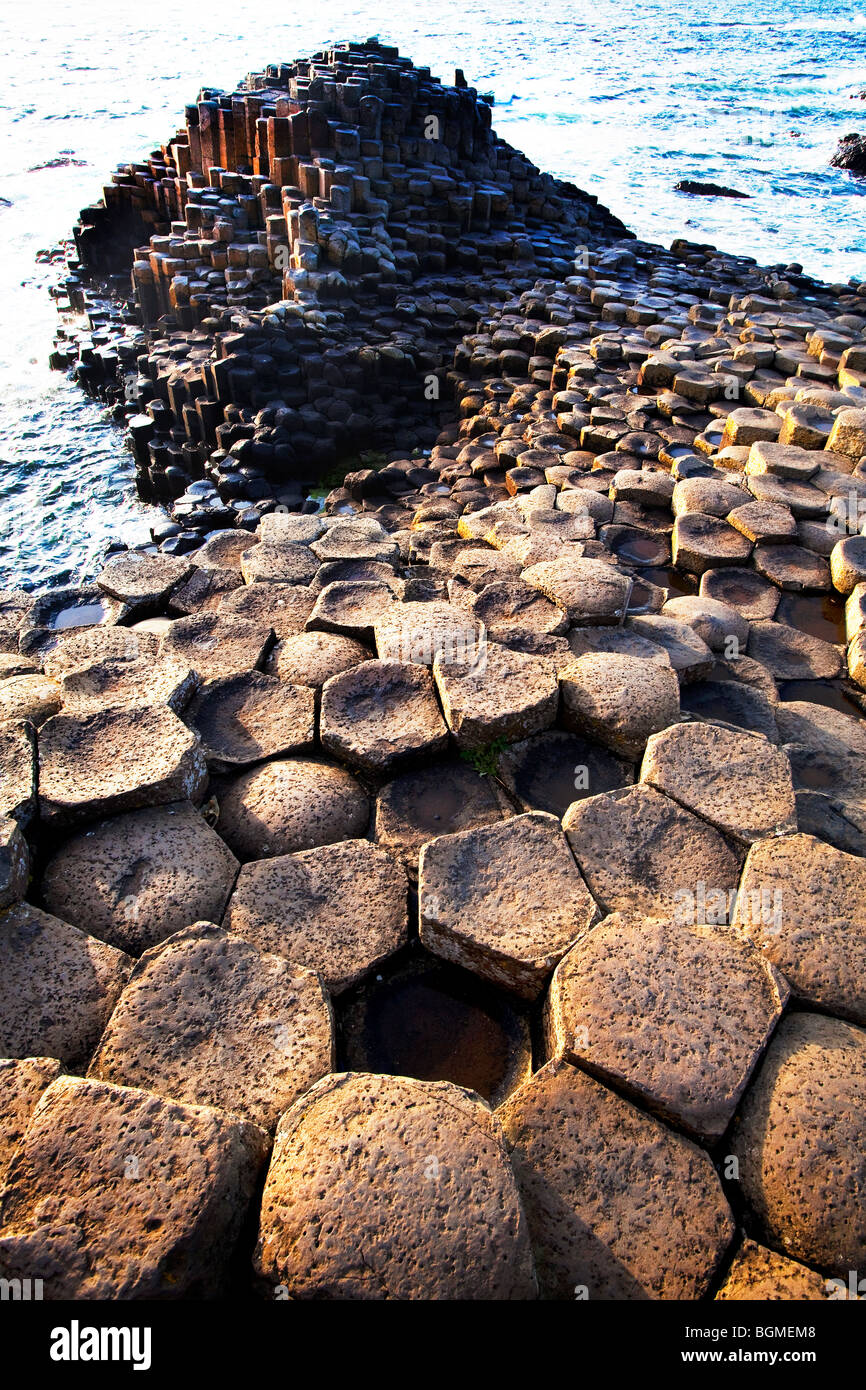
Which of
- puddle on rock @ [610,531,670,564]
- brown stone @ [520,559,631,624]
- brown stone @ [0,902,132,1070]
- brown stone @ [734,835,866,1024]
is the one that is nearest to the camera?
brown stone @ [0,902,132,1070]

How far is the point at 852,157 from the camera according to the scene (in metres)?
26.3

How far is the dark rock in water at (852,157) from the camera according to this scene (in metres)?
26.0

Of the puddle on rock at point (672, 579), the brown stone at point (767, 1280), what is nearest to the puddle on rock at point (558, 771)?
the brown stone at point (767, 1280)

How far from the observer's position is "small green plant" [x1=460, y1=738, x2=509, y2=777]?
3.39 metres

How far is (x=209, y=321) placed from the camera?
11547mm

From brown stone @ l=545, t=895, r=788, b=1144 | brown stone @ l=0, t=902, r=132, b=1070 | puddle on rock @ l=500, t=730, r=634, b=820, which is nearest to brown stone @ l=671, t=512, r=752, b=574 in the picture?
puddle on rock @ l=500, t=730, r=634, b=820

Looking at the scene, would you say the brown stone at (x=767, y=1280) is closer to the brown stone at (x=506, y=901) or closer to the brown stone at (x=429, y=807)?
the brown stone at (x=506, y=901)

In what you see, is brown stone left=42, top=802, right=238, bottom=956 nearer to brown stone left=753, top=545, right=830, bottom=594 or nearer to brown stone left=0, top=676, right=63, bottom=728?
brown stone left=0, top=676, right=63, bottom=728

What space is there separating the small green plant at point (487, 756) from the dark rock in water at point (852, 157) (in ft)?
102

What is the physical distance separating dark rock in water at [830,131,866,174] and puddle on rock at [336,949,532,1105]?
1263 inches

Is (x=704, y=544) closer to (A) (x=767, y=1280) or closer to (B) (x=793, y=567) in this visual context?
(B) (x=793, y=567)

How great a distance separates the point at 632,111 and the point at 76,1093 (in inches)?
1687

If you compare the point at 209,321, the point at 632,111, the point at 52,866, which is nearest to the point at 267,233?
Result: the point at 209,321

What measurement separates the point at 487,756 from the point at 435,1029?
1.14 metres
